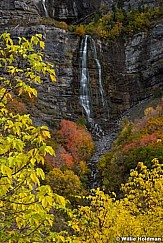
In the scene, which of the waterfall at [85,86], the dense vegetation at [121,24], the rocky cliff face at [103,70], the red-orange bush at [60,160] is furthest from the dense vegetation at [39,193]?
the dense vegetation at [121,24]

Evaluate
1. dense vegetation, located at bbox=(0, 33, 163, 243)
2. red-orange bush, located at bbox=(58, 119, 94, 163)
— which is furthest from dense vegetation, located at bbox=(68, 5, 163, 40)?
dense vegetation, located at bbox=(0, 33, 163, 243)

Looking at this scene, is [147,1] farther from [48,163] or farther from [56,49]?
[48,163]

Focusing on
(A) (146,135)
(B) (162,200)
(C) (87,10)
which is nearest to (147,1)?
(C) (87,10)

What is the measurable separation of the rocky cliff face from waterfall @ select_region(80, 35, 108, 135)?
0.45 metres

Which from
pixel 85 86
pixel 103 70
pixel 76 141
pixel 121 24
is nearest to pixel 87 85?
pixel 85 86

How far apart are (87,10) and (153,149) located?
40.1 meters

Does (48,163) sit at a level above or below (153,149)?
below

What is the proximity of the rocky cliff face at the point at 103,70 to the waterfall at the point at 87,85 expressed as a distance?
0.45 metres

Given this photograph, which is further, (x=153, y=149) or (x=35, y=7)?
(x=35, y=7)

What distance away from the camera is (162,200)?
26.2 ft

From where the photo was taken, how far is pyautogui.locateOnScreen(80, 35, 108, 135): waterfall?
36.3 m

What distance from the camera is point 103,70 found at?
1599 inches

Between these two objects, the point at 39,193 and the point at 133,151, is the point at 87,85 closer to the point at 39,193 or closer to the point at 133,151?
the point at 133,151

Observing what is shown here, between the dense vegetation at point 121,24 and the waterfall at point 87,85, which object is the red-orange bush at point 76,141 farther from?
the dense vegetation at point 121,24
